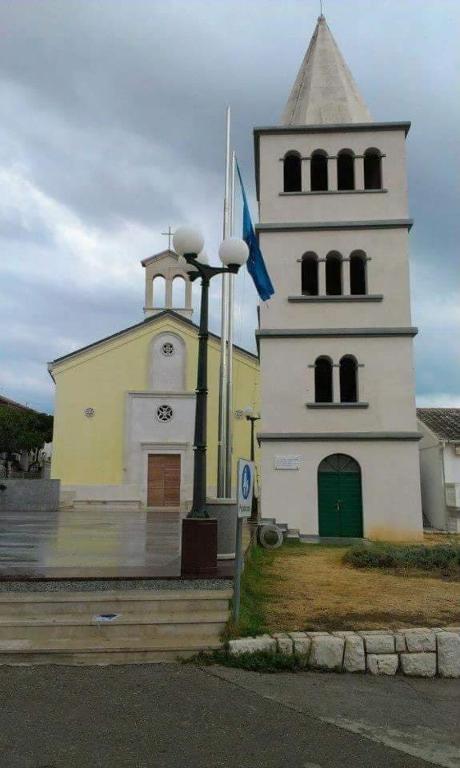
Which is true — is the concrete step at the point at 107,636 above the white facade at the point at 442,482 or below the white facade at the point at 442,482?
below

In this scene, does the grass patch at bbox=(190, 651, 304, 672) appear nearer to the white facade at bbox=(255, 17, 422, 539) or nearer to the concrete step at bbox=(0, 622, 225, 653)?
the concrete step at bbox=(0, 622, 225, 653)

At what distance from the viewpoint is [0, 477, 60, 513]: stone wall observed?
1100 inches

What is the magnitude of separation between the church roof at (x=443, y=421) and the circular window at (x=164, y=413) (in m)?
11.7

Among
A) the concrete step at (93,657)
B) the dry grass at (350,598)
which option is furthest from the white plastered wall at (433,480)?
the concrete step at (93,657)

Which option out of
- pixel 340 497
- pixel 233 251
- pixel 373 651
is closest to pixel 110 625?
pixel 373 651

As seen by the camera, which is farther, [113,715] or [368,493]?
[368,493]

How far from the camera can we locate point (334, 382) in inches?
797

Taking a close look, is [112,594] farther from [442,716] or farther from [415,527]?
[415,527]

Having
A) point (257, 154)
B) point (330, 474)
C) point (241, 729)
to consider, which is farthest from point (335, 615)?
point (257, 154)

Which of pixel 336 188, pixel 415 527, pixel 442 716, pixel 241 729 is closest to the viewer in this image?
pixel 241 729

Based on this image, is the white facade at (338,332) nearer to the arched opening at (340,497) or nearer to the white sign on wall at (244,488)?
the arched opening at (340,497)

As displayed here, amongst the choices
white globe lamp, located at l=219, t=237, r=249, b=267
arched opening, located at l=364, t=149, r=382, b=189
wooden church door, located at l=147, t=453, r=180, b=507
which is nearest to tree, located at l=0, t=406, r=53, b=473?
wooden church door, located at l=147, t=453, r=180, b=507

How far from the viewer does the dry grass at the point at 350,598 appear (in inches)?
291

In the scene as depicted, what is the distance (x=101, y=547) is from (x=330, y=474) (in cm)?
951
